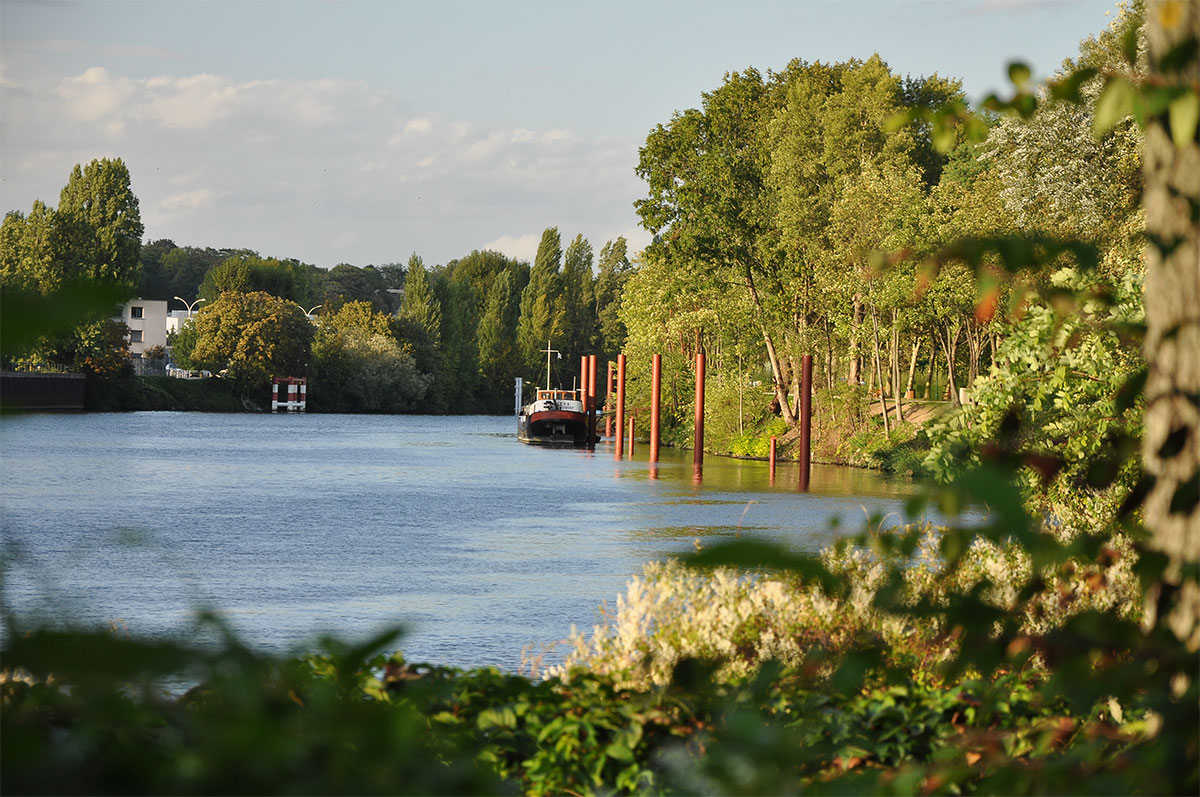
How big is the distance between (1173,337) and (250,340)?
3572 inches

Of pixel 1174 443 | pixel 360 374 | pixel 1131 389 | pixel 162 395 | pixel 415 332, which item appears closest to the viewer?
pixel 1174 443

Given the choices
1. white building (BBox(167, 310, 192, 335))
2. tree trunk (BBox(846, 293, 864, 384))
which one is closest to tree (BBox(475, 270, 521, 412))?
white building (BBox(167, 310, 192, 335))

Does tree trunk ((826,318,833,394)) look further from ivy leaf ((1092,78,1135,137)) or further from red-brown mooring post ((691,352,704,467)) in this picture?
ivy leaf ((1092,78,1135,137))

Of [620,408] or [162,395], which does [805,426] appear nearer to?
[620,408]

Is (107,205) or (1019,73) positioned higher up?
(107,205)

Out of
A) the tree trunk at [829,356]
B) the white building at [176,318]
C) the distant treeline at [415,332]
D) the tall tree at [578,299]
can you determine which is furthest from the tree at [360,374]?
the tree trunk at [829,356]

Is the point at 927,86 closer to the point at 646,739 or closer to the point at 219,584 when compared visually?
the point at 219,584

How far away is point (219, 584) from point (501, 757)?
12348 millimetres

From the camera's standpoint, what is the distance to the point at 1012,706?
5137mm

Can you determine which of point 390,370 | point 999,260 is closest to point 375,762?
point 999,260

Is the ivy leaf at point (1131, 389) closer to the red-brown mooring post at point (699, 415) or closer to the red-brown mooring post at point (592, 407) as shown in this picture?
the red-brown mooring post at point (699, 415)

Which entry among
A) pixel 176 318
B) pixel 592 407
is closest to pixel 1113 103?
pixel 592 407

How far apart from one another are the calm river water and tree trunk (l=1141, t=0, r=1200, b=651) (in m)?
0.45

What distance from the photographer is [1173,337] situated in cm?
166
